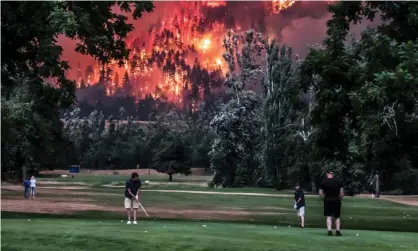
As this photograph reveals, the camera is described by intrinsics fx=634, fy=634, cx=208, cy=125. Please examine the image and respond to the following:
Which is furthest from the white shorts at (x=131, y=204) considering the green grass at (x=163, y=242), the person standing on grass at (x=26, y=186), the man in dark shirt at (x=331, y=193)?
the person standing on grass at (x=26, y=186)

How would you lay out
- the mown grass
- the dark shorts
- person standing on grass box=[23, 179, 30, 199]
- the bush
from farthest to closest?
1. the bush
2. person standing on grass box=[23, 179, 30, 199]
3. the mown grass
4. the dark shorts

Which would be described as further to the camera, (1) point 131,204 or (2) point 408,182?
(2) point 408,182

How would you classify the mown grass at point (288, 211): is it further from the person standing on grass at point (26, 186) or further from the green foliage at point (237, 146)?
the green foliage at point (237, 146)

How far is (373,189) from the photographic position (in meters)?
87.2

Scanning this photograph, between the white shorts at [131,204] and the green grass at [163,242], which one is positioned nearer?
the green grass at [163,242]

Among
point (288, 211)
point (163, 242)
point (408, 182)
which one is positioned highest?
point (408, 182)

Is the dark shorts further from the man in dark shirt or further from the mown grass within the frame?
the mown grass

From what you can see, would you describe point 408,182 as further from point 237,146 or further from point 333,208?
point 333,208

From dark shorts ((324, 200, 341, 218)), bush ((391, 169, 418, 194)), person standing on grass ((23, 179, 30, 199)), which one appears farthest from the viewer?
bush ((391, 169, 418, 194))

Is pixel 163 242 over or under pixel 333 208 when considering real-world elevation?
under

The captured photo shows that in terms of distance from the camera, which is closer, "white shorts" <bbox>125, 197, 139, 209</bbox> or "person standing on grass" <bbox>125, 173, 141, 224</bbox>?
"person standing on grass" <bbox>125, 173, 141, 224</bbox>

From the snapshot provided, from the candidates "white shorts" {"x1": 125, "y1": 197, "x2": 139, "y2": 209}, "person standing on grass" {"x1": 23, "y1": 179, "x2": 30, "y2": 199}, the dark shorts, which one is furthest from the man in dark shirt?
"person standing on grass" {"x1": 23, "y1": 179, "x2": 30, "y2": 199}

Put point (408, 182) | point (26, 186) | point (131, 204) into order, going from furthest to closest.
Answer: point (408, 182) → point (26, 186) → point (131, 204)

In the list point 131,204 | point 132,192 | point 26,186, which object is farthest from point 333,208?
point 26,186
